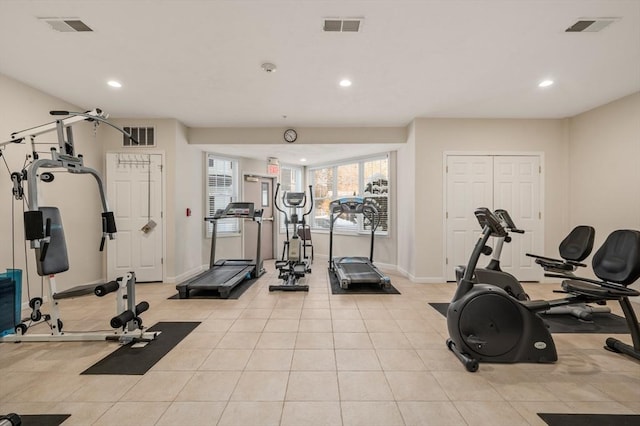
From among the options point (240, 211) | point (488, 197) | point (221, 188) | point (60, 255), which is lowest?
point (60, 255)

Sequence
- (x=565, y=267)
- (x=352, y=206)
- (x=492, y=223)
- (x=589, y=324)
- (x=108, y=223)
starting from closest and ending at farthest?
(x=492, y=223) < (x=108, y=223) < (x=589, y=324) < (x=565, y=267) < (x=352, y=206)

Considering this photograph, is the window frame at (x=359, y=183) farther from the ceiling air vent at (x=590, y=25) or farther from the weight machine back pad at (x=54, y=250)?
the weight machine back pad at (x=54, y=250)

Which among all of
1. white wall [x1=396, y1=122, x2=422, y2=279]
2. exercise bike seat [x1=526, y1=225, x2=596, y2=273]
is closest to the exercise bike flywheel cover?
exercise bike seat [x1=526, y1=225, x2=596, y2=273]

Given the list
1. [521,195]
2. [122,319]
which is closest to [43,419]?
[122,319]

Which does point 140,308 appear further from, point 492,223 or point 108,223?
point 492,223

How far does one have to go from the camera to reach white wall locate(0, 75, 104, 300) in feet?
11.3

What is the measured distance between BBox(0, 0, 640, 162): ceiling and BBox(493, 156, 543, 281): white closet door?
3.10 ft

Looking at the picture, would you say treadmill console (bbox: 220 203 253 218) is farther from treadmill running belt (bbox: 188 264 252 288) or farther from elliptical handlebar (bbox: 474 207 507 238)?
elliptical handlebar (bbox: 474 207 507 238)

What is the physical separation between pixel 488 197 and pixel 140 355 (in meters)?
5.55

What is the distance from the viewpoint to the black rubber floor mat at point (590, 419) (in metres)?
1.70

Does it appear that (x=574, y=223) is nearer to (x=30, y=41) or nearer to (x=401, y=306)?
(x=401, y=306)

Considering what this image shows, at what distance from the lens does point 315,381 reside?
6.97ft

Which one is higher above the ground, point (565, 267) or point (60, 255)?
point (60, 255)

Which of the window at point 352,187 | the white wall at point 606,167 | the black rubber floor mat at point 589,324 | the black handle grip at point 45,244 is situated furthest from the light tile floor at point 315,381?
the window at point 352,187
